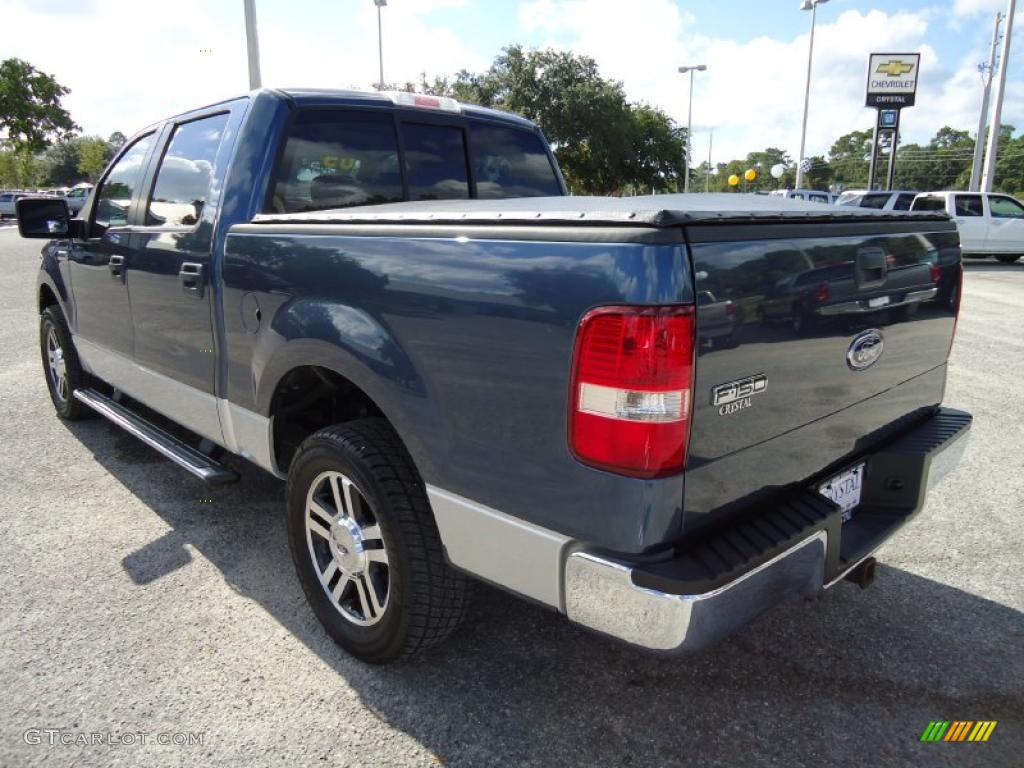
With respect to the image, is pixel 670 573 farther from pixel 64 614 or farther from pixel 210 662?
pixel 64 614

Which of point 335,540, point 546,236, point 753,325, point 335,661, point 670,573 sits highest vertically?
point 546,236

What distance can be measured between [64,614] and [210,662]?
765 millimetres

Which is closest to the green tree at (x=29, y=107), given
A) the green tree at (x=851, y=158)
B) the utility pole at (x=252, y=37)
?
the utility pole at (x=252, y=37)

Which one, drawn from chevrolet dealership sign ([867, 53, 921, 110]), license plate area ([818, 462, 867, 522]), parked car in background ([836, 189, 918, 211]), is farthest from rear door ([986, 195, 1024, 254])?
license plate area ([818, 462, 867, 522])

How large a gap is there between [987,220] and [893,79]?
43.4 feet

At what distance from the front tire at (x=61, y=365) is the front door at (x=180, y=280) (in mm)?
1518

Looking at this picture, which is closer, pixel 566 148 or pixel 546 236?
pixel 546 236

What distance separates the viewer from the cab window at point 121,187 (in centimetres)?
405

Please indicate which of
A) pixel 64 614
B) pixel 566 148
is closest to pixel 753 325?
pixel 64 614

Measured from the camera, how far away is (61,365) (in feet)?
17.3

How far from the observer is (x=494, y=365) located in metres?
1.93

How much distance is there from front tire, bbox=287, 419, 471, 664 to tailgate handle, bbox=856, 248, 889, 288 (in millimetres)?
1479

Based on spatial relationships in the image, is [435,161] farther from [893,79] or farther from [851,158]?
[851,158]

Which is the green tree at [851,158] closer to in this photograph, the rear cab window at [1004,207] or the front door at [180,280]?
the rear cab window at [1004,207]
